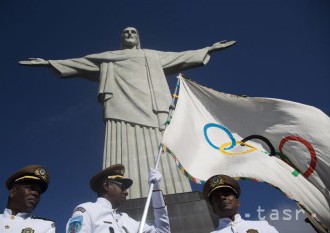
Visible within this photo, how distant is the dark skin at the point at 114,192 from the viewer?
12.7ft

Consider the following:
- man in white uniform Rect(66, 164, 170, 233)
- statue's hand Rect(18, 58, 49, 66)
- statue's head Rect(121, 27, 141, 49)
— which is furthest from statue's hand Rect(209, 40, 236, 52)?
man in white uniform Rect(66, 164, 170, 233)

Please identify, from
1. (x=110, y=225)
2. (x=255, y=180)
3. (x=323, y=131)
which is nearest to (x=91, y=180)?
(x=110, y=225)

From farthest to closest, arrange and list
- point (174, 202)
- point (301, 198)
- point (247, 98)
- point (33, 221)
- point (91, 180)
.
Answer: point (174, 202) < point (247, 98) < point (301, 198) < point (91, 180) < point (33, 221)

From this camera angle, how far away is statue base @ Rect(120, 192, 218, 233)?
660cm

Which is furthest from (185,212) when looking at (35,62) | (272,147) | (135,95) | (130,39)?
(130,39)

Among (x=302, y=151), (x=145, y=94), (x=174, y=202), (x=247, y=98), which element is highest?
(x=145, y=94)

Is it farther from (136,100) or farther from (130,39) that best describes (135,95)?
(130,39)

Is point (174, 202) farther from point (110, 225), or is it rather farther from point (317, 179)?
point (110, 225)

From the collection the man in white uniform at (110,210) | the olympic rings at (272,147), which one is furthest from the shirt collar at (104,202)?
the olympic rings at (272,147)

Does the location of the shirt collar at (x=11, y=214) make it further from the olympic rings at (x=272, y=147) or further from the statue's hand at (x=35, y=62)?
the statue's hand at (x=35, y=62)

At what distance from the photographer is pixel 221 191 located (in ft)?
11.5

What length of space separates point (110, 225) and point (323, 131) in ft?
11.4

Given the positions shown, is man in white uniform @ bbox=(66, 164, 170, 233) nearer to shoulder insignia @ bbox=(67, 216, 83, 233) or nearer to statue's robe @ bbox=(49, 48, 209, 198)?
shoulder insignia @ bbox=(67, 216, 83, 233)

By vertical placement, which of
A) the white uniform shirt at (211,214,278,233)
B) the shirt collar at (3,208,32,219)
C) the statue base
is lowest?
the statue base
